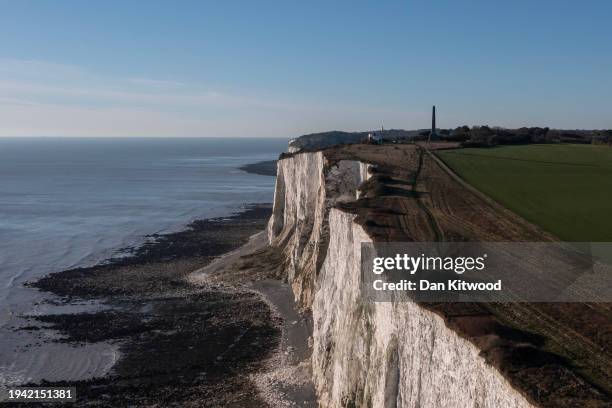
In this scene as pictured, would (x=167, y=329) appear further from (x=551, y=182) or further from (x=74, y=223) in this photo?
(x=74, y=223)

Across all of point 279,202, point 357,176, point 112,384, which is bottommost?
point 112,384

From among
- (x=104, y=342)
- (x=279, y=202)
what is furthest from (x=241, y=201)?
(x=104, y=342)

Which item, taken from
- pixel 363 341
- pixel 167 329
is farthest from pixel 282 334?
pixel 363 341

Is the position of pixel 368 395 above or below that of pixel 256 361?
above

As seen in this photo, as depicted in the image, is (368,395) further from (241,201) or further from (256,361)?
(241,201)

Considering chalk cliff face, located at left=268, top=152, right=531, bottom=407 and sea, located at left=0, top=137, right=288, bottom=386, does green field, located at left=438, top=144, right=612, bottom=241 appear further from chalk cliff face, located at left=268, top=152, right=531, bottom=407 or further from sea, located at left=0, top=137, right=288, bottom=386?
sea, located at left=0, top=137, right=288, bottom=386

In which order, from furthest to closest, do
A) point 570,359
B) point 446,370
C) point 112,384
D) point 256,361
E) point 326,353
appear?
point 256,361
point 112,384
point 326,353
point 446,370
point 570,359

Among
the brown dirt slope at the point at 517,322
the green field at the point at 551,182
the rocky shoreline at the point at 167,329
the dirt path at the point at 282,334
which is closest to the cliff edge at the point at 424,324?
the brown dirt slope at the point at 517,322

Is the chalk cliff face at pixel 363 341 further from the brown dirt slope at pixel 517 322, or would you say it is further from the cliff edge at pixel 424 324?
the brown dirt slope at pixel 517 322
